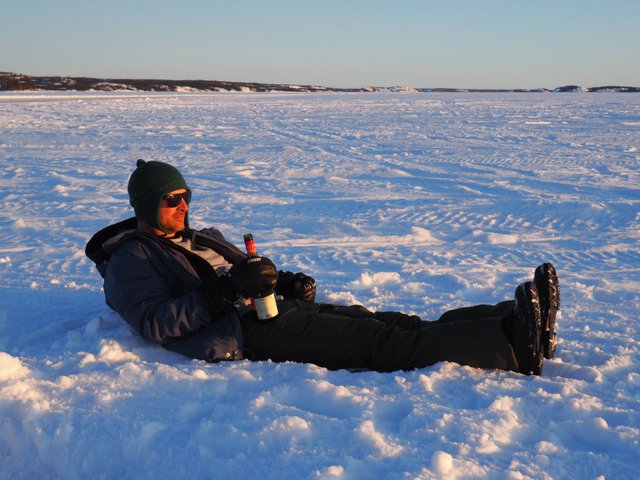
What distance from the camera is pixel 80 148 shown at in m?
12.2

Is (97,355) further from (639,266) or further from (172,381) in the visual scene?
(639,266)

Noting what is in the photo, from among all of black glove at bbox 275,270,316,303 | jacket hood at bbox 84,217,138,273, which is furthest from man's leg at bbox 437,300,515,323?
jacket hood at bbox 84,217,138,273

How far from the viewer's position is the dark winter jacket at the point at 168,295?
2928 mm

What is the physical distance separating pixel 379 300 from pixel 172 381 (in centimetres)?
174

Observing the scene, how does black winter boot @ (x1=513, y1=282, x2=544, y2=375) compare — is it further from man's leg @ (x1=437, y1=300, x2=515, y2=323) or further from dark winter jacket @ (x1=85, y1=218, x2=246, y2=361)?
dark winter jacket @ (x1=85, y1=218, x2=246, y2=361)

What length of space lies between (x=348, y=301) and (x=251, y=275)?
1320 mm

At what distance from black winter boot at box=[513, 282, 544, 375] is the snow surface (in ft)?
0.27

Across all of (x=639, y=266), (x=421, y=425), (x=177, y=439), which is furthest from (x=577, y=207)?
(x=177, y=439)

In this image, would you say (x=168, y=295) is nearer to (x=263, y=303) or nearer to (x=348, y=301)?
(x=263, y=303)

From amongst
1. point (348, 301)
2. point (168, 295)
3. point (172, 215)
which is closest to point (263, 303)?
point (168, 295)

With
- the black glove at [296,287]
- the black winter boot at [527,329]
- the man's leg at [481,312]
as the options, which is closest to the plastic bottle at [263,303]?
the black glove at [296,287]

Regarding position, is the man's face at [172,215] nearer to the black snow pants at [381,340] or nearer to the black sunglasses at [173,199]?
the black sunglasses at [173,199]

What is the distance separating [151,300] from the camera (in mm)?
2973

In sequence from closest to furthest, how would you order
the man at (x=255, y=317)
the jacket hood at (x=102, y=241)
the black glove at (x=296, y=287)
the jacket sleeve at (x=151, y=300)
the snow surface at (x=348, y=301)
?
the snow surface at (x=348, y=301)
the man at (x=255, y=317)
the jacket sleeve at (x=151, y=300)
the jacket hood at (x=102, y=241)
the black glove at (x=296, y=287)
